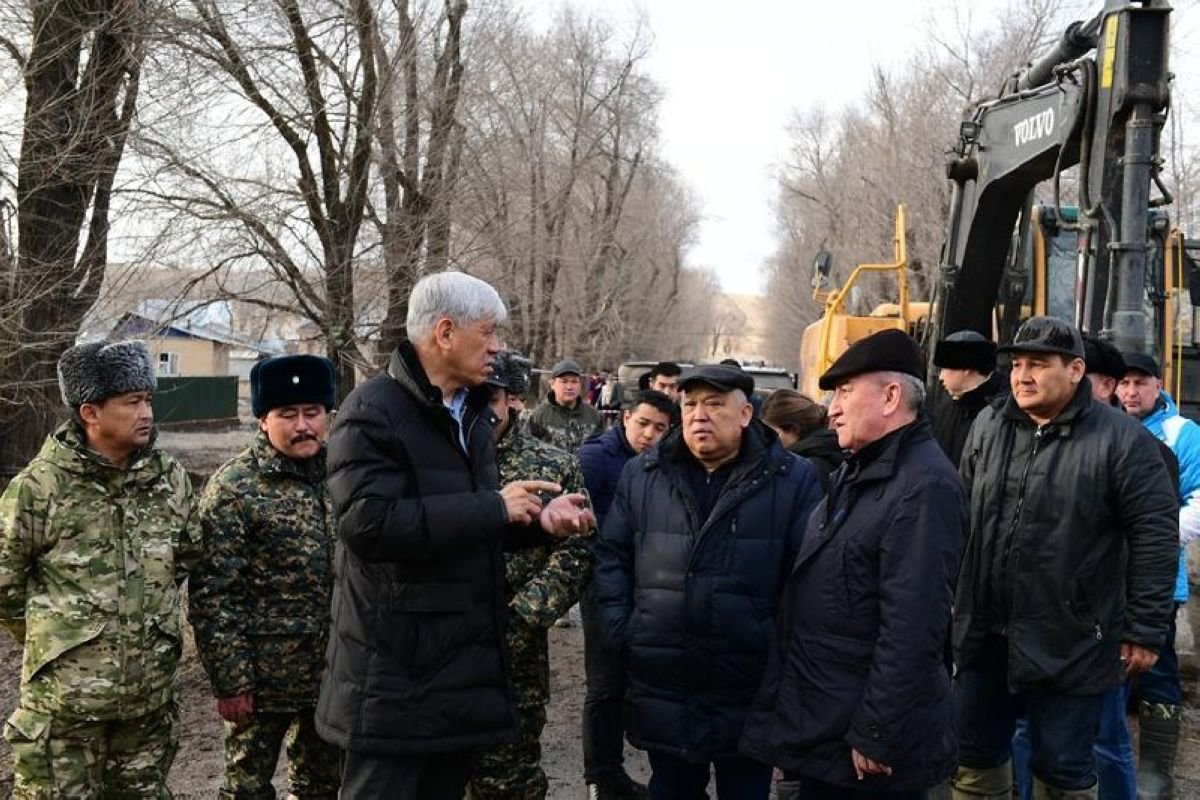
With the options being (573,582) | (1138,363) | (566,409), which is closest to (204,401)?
(566,409)

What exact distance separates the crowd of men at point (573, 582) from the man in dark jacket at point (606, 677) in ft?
2.08

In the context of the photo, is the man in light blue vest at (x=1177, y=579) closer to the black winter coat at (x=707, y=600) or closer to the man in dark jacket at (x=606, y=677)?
the black winter coat at (x=707, y=600)

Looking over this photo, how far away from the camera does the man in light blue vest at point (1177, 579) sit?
461cm

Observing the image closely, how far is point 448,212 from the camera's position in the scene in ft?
38.0

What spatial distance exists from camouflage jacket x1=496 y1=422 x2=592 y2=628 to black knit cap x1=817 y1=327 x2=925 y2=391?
116 cm

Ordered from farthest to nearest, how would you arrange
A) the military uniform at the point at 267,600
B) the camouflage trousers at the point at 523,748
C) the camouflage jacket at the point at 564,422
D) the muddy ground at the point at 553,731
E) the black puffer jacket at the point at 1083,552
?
the camouflage jacket at the point at 564,422 < the muddy ground at the point at 553,731 < the camouflage trousers at the point at 523,748 < the military uniform at the point at 267,600 < the black puffer jacket at the point at 1083,552

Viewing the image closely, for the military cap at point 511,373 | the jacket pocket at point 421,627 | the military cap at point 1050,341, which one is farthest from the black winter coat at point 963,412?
the jacket pocket at point 421,627

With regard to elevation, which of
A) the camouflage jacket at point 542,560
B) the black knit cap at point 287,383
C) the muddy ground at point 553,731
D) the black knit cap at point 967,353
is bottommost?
the muddy ground at point 553,731

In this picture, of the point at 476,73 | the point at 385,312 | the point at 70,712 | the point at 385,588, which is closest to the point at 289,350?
the point at 385,312

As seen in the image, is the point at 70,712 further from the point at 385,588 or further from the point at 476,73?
the point at 476,73

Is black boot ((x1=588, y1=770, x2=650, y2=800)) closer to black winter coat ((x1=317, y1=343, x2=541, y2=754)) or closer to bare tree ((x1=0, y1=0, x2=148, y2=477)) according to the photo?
black winter coat ((x1=317, y1=343, x2=541, y2=754))

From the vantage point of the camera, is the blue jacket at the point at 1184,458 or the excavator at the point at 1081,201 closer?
the blue jacket at the point at 1184,458

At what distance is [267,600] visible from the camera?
3.79 metres

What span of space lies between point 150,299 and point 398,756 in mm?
8256
